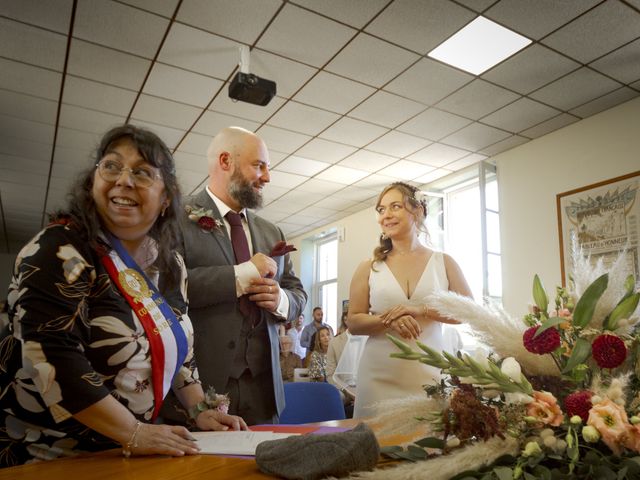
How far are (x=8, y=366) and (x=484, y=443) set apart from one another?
0.87 m

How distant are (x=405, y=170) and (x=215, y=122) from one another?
2452mm

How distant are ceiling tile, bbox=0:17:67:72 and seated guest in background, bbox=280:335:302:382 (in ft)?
10.0

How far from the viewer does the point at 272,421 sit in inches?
62.0

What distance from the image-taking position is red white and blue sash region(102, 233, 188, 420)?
1.04 metres

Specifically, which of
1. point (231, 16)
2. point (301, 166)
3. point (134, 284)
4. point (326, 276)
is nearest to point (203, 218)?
point (134, 284)

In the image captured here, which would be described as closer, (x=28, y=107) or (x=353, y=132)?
(x=28, y=107)

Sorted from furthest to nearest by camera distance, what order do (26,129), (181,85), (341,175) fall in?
(341,175), (26,129), (181,85)

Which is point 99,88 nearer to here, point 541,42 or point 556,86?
point 541,42

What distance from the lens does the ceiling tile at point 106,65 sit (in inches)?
144

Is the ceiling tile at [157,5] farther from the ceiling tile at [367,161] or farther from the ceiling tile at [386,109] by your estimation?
the ceiling tile at [367,161]

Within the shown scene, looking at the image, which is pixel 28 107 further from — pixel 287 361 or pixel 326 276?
pixel 326 276

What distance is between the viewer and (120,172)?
45.9 inches

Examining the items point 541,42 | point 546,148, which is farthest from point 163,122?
point 546,148

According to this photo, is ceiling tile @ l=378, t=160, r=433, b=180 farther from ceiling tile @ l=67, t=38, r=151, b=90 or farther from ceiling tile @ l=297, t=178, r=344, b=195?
ceiling tile @ l=67, t=38, r=151, b=90
